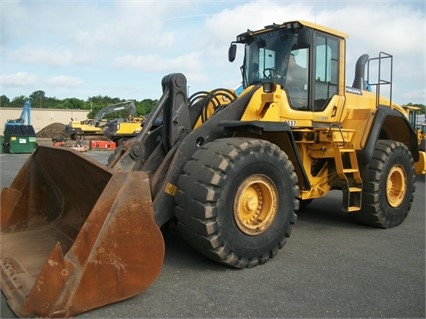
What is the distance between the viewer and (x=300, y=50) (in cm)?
552

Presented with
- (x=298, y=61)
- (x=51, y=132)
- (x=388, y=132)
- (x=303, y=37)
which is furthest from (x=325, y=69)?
(x=51, y=132)

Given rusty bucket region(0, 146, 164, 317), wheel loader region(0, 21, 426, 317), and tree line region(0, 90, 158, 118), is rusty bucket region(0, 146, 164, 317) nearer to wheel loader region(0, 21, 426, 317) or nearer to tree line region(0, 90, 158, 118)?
wheel loader region(0, 21, 426, 317)

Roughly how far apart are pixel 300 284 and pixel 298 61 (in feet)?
9.98

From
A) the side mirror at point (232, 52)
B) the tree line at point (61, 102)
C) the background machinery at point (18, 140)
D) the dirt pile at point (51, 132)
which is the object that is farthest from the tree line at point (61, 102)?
the side mirror at point (232, 52)

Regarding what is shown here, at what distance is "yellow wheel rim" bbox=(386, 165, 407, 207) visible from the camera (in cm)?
639

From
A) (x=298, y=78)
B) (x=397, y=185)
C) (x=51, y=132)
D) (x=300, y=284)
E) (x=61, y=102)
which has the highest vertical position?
(x=61, y=102)

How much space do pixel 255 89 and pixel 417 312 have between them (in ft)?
9.48

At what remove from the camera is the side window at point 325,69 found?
5742 mm

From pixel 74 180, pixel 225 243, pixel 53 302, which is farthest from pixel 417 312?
pixel 74 180

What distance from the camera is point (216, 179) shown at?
3869 mm

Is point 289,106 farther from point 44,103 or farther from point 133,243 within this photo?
point 44,103

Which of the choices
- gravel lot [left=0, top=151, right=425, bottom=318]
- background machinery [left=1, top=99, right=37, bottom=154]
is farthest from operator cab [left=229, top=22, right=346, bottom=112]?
background machinery [left=1, top=99, right=37, bottom=154]

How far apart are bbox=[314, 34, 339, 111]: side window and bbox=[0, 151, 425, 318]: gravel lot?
196 centimetres

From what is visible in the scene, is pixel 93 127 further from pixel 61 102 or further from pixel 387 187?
pixel 61 102
